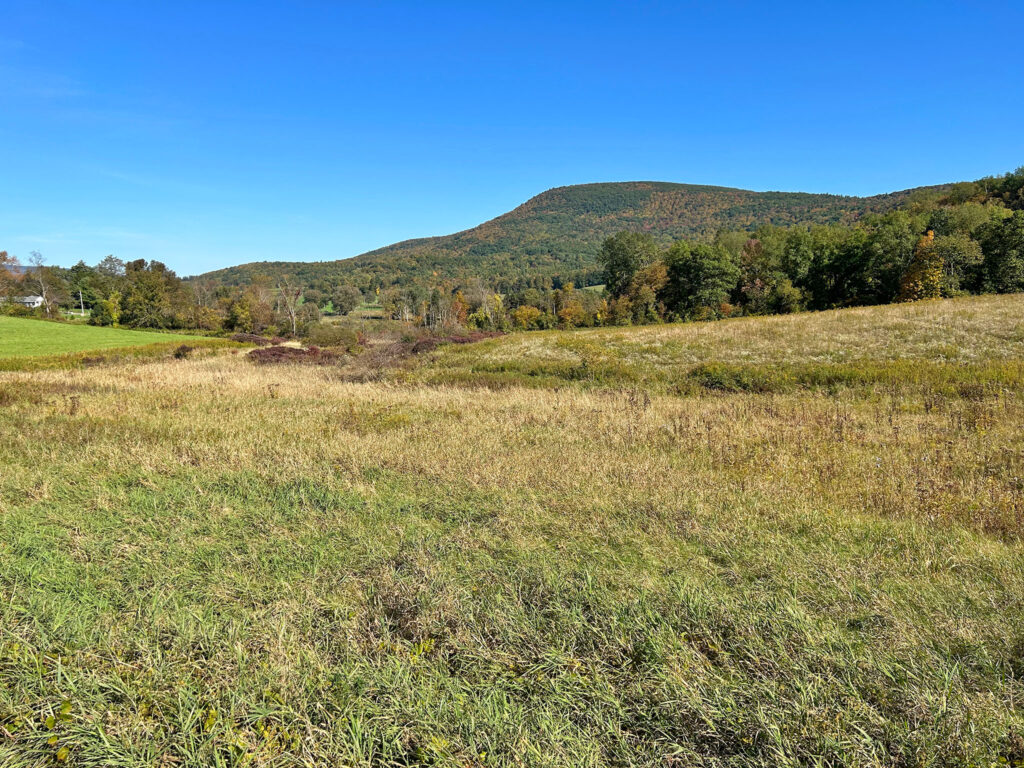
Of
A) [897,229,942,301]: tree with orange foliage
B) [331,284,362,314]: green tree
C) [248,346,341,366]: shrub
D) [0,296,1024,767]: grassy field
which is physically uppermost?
[331,284,362,314]: green tree

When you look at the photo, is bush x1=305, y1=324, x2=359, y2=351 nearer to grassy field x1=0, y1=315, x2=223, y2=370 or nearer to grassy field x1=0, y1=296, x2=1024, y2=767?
grassy field x1=0, y1=315, x2=223, y2=370

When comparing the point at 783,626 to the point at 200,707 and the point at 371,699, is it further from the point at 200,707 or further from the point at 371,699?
the point at 200,707

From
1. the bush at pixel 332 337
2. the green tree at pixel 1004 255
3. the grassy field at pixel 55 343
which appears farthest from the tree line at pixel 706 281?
the grassy field at pixel 55 343

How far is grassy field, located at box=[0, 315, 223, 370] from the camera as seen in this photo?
2925 cm

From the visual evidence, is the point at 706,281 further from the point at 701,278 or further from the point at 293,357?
the point at 293,357

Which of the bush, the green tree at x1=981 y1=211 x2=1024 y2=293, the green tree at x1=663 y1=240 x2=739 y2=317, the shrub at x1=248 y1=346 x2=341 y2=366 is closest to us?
the shrub at x1=248 y1=346 x2=341 y2=366

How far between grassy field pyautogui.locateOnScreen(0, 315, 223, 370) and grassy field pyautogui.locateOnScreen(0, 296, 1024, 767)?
29.2m

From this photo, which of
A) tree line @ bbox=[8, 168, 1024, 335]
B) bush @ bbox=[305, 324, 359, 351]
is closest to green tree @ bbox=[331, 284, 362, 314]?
tree line @ bbox=[8, 168, 1024, 335]

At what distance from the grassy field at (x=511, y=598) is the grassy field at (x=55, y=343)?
29.2 m

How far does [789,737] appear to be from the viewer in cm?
244

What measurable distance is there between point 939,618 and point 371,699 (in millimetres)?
3919

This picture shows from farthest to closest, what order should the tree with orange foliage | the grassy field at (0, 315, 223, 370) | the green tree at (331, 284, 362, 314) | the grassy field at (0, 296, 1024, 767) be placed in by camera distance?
the green tree at (331, 284, 362, 314) < the tree with orange foliage < the grassy field at (0, 315, 223, 370) < the grassy field at (0, 296, 1024, 767)

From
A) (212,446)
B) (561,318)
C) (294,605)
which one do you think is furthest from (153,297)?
(294,605)

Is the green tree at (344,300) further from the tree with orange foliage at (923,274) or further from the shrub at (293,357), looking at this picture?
the tree with orange foliage at (923,274)
